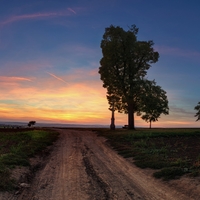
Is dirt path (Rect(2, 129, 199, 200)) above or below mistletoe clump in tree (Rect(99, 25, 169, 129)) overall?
below

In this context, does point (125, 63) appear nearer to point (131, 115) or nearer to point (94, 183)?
point (131, 115)

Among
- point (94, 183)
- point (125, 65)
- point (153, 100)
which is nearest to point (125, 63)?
point (125, 65)

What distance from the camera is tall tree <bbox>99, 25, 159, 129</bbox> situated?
133 feet

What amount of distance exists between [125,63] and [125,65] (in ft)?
1.23

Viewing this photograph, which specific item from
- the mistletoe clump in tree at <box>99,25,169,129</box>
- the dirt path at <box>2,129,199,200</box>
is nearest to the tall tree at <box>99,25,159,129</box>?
the mistletoe clump in tree at <box>99,25,169,129</box>

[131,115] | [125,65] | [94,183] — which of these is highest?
[125,65]

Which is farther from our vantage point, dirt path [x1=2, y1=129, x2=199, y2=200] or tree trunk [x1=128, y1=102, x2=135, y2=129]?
tree trunk [x1=128, y1=102, x2=135, y2=129]

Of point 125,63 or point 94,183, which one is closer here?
point 94,183

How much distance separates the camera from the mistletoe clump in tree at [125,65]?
40.6 m

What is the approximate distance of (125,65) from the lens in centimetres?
4144

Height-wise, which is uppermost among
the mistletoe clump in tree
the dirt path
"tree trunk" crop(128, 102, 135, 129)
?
the mistletoe clump in tree

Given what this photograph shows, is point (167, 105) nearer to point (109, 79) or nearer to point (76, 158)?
point (109, 79)

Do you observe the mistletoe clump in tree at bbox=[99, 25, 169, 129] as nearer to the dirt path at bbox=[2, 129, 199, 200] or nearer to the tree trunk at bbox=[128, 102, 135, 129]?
the tree trunk at bbox=[128, 102, 135, 129]

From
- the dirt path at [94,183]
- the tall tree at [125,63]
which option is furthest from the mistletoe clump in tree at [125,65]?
the dirt path at [94,183]
